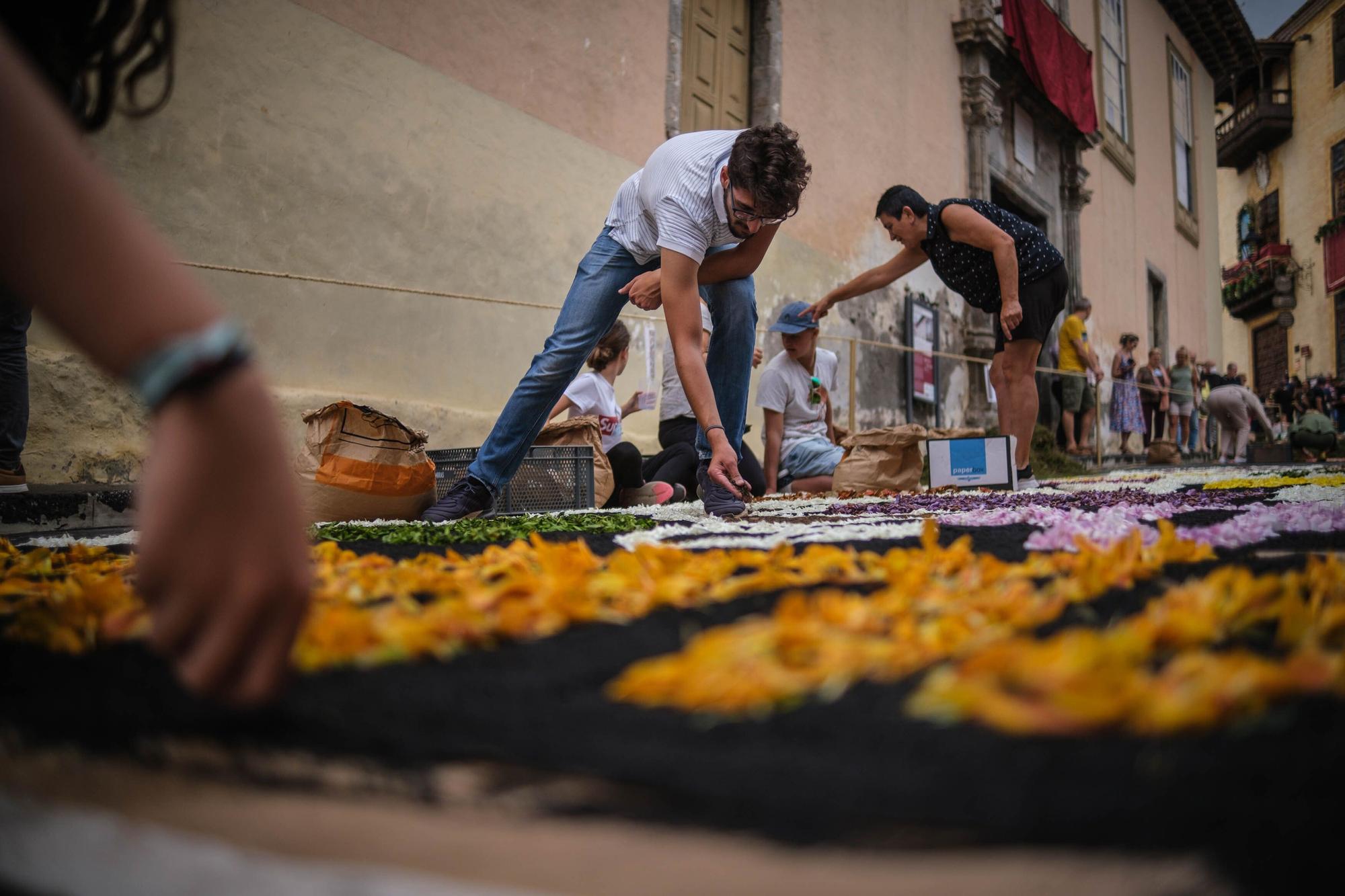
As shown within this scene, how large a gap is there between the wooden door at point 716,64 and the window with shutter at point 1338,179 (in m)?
23.5

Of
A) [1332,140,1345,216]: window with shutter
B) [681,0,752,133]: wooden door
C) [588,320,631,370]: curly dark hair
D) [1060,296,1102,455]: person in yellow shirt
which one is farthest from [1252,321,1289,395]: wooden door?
[588,320,631,370]: curly dark hair

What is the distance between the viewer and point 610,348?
4.42 m

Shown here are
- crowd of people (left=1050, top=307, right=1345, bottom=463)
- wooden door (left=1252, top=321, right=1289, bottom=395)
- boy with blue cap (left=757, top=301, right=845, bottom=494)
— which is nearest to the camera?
boy with blue cap (left=757, top=301, right=845, bottom=494)

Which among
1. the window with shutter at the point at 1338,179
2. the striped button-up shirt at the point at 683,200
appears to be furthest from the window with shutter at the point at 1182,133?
the striped button-up shirt at the point at 683,200

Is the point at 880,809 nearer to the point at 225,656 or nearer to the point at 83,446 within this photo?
the point at 225,656

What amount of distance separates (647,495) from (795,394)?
50.4 inches

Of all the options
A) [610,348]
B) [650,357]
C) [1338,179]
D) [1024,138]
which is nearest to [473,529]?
[610,348]

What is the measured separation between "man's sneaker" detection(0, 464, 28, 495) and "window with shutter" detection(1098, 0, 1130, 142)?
1636 cm

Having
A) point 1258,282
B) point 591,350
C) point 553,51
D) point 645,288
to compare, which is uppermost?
point 1258,282

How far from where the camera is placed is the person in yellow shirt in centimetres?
989

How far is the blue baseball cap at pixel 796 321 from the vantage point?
4703mm

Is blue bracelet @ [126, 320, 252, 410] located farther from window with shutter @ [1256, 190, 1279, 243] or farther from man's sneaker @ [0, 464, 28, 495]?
window with shutter @ [1256, 190, 1279, 243]

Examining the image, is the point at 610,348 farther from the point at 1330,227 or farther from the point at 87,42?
the point at 1330,227

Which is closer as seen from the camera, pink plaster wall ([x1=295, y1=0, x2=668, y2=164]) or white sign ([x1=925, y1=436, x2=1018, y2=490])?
white sign ([x1=925, y1=436, x2=1018, y2=490])
